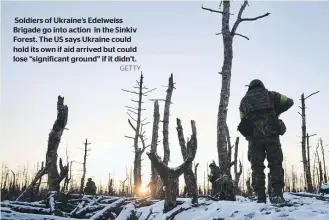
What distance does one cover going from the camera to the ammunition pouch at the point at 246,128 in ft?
20.2

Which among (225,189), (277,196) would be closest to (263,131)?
(277,196)

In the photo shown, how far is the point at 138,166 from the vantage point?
68.3 ft

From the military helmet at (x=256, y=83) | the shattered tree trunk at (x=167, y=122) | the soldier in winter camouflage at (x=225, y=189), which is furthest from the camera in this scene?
the shattered tree trunk at (x=167, y=122)

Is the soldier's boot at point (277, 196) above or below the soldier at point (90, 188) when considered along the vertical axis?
above

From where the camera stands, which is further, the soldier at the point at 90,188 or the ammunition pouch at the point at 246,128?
the soldier at the point at 90,188

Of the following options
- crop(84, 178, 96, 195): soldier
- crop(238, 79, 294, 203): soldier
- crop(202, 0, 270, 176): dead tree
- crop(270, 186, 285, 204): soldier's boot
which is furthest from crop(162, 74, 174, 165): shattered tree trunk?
crop(270, 186, 285, 204): soldier's boot

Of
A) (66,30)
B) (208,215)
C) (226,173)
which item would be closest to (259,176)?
(208,215)

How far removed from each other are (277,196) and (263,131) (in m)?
1.13

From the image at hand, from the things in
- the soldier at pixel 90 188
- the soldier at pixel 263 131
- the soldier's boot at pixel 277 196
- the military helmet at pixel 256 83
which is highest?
the military helmet at pixel 256 83

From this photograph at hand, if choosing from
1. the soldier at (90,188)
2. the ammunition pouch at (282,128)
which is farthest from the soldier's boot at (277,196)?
the soldier at (90,188)

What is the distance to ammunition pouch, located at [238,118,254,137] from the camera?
20.2 feet

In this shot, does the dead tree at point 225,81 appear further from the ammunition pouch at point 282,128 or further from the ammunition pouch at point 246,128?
the ammunition pouch at point 282,128

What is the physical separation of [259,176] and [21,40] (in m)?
6.62

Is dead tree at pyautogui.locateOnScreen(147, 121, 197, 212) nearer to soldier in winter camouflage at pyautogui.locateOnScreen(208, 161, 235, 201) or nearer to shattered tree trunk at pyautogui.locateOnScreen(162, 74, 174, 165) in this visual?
soldier in winter camouflage at pyautogui.locateOnScreen(208, 161, 235, 201)
